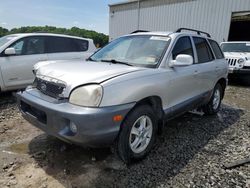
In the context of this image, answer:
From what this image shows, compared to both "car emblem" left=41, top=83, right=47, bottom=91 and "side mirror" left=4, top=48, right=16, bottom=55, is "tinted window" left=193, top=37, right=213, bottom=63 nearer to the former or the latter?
"car emblem" left=41, top=83, right=47, bottom=91

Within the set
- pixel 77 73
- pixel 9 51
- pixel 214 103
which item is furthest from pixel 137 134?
pixel 9 51

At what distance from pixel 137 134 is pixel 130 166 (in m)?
0.40

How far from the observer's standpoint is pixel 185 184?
267 cm

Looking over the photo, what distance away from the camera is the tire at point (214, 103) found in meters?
5.00

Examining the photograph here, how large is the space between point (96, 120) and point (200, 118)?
3.21 meters

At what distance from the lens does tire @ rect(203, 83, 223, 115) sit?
500 centimetres

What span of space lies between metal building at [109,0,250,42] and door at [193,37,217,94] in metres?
10.2

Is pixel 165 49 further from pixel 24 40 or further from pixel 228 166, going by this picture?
pixel 24 40

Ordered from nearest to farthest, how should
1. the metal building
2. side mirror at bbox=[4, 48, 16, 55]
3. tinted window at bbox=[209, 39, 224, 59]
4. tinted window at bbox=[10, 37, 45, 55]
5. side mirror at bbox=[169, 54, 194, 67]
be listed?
side mirror at bbox=[169, 54, 194, 67]
tinted window at bbox=[209, 39, 224, 59]
side mirror at bbox=[4, 48, 16, 55]
tinted window at bbox=[10, 37, 45, 55]
the metal building

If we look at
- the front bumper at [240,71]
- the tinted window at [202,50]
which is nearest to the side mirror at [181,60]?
the tinted window at [202,50]

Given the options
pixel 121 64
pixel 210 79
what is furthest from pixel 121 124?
pixel 210 79

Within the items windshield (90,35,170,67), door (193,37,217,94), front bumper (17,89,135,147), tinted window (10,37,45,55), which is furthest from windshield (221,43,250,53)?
front bumper (17,89,135,147)

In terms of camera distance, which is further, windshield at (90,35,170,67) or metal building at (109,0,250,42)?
metal building at (109,0,250,42)

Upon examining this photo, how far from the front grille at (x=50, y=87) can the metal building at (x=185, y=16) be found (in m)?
13.1
